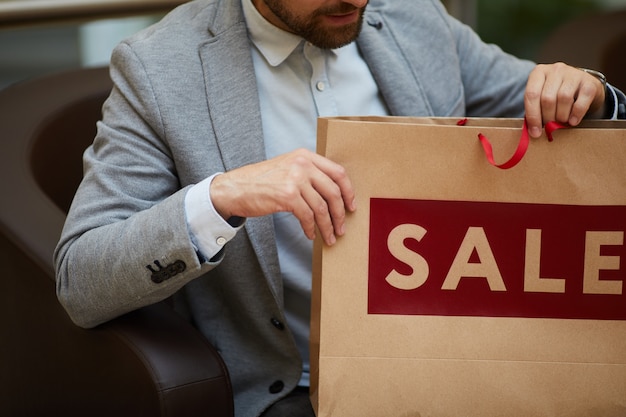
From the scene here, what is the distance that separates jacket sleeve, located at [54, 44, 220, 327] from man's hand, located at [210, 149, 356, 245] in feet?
0.25

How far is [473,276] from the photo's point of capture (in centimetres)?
121

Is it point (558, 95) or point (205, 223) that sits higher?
point (558, 95)

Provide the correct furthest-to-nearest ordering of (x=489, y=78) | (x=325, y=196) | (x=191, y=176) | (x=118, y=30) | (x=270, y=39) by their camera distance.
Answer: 1. (x=118, y=30)
2. (x=489, y=78)
3. (x=270, y=39)
4. (x=191, y=176)
5. (x=325, y=196)

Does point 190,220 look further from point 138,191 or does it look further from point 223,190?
point 138,191

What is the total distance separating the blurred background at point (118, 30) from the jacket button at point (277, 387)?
2.99 ft

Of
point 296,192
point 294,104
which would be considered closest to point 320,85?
point 294,104

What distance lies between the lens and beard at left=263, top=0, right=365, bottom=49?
145 centimetres

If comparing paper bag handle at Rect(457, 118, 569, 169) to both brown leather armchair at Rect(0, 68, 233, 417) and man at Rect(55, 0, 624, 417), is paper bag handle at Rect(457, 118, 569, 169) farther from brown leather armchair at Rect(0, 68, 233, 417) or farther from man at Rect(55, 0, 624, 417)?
brown leather armchair at Rect(0, 68, 233, 417)

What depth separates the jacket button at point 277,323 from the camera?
1.45 metres

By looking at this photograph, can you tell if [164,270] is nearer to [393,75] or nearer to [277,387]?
[277,387]

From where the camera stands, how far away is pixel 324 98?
5.06 ft

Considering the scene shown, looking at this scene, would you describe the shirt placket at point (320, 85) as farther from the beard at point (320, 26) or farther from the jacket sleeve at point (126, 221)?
the jacket sleeve at point (126, 221)

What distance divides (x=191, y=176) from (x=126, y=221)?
147mm

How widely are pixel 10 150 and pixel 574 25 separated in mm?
1204
